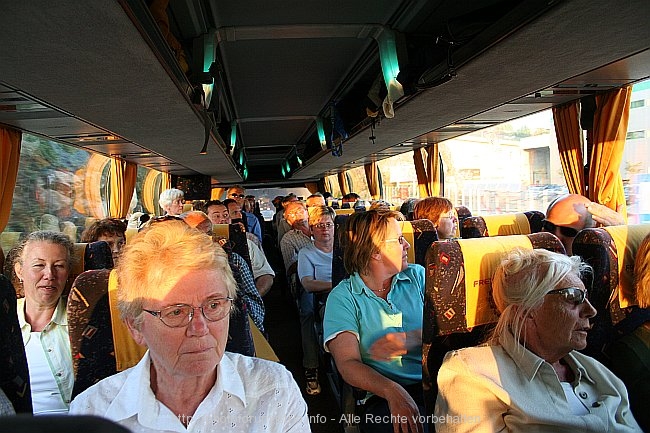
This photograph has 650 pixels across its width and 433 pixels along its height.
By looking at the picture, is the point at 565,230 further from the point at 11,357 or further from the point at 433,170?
the point at 433,170

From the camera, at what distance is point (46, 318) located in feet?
8.04

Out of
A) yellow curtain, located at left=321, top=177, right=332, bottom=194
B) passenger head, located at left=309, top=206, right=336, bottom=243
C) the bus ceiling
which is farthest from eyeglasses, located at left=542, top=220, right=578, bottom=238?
yellow curtain, located at left=321, top=177, right=332, bottom=194

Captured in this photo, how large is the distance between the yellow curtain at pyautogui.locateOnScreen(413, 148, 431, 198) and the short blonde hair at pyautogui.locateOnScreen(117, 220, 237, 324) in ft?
27.7

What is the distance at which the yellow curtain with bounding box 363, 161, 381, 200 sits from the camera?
1377cm

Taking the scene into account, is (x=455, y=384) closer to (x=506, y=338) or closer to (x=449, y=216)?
(x=506, y=338)

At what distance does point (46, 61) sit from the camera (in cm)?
264

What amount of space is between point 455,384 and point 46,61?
2552mm

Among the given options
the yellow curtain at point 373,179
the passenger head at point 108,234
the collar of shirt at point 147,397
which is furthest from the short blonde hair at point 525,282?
the yellow curtain at point 373,179

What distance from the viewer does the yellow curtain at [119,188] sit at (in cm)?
880

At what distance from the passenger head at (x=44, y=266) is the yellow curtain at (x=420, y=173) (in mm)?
7886

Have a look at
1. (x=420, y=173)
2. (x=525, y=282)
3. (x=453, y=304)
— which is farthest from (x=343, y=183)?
(x=525, y=282)

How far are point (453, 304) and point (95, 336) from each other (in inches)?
57.0

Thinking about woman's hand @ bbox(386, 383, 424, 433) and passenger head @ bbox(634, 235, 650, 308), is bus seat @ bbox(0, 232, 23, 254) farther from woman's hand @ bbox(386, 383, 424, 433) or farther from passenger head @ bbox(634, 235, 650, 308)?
passenger head @ bbox(634, 235, 650, 308)

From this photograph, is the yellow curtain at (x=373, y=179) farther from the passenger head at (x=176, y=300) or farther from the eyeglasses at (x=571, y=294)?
the passenger head at (x=176, y=300)
